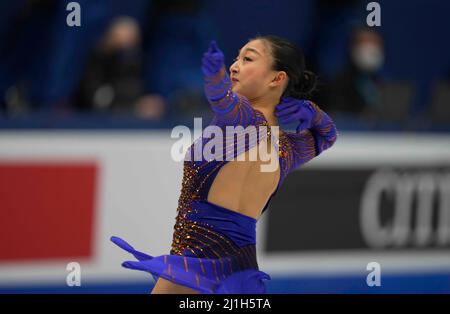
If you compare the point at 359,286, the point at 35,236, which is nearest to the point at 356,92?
the point at 359,286

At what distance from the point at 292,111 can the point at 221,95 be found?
0.55m

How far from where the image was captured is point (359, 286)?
20.8ft

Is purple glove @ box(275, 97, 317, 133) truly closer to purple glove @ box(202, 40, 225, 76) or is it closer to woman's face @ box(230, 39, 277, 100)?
woman's face @ box(230, 39, 277, 100)

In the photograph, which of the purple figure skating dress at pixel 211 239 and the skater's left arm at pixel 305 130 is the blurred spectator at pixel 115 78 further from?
the purple figure skating dress at pixel 211 239

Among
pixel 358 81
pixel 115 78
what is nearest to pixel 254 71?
pixel 115 78

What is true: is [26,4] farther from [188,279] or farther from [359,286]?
[188,279]

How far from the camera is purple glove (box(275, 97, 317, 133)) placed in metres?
3.70

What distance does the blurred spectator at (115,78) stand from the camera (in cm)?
629

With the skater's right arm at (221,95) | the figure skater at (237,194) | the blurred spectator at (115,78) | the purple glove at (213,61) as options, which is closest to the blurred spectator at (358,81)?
the blurred spectator at (115,78)

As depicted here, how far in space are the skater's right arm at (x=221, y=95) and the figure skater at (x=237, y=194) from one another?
5 cm

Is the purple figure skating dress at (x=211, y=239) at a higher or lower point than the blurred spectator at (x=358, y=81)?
lower

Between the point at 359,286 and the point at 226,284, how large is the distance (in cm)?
295

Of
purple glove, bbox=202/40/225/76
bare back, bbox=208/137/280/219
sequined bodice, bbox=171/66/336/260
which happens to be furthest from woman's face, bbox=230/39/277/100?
purple glove, bbox=202/40/225/76

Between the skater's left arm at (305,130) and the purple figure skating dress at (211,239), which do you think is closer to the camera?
the purple figure skating dress at (211,239)
